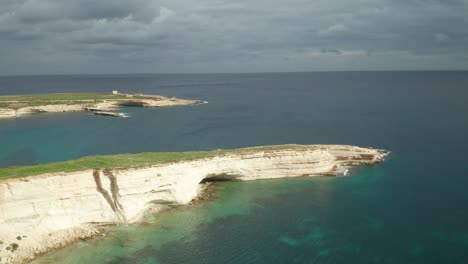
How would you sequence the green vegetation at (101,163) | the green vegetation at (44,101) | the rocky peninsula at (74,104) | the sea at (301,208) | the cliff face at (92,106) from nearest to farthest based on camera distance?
the sea at (301,208)
the green vegetation at (101,163)
the cliff face at (92,106)
the rocky peninsula at (74,104)
the green vegetation at (44,101)

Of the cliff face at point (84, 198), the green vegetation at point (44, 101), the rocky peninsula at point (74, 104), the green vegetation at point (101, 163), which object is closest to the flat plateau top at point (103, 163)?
the green vegetation at point (101, 163)

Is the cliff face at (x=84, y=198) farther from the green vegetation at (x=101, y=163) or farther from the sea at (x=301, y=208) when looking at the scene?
the sea at (x=301, y=208)

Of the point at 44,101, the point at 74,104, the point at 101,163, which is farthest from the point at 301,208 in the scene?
the point at 44,101

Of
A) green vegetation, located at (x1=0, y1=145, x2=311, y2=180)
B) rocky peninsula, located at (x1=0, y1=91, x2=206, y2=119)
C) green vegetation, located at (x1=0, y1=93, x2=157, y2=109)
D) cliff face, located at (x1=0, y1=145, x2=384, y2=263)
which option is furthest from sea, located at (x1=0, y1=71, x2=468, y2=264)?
green vegetation, located at (x1=0, y1=93, x2=157, y2=109)

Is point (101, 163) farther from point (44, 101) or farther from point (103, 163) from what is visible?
point (44, 101)

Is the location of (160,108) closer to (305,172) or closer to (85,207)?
(305,172)

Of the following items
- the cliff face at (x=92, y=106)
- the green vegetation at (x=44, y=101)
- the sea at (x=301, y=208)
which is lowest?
the sea at (x=301, y=208)

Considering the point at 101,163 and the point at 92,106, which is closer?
the point at 101,163

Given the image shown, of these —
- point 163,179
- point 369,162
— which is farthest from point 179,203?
point 369,162

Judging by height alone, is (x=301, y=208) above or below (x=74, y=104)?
below
